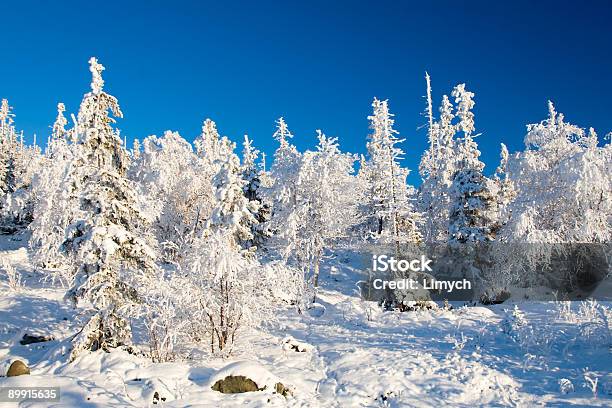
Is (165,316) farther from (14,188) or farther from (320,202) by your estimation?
(14,188)

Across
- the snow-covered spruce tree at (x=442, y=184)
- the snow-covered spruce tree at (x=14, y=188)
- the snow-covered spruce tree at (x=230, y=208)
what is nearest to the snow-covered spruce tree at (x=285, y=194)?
the snow-covered spruce tree at (x=230, y=208)

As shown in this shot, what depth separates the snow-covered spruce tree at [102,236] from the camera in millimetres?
14695

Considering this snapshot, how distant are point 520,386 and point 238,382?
27.8ft

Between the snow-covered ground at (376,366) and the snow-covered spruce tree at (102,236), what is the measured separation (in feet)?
3.80

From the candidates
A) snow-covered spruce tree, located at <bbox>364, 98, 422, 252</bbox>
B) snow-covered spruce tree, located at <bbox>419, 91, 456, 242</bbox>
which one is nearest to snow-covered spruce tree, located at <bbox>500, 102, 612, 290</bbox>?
snow-covered spruce tree, located at <bbox>364, 98, 422, 252</bbox>

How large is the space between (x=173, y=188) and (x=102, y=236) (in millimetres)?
22952

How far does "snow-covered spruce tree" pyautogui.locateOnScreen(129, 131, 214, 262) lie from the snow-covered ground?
51.5 feet

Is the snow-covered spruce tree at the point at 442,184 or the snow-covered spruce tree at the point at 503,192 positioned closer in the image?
the snow-covered spruce tree at the point at 503,192

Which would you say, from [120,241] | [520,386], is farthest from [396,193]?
[120,241]

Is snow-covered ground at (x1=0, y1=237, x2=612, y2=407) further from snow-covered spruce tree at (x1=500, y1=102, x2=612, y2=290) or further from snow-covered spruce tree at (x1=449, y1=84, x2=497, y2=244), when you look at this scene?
snow-covered spruce tree at (x1=449, y1=84, x2=497, y2=244)

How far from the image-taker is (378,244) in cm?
2692

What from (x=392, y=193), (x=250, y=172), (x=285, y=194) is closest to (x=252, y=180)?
(x=250, y=172)

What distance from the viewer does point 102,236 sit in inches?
584

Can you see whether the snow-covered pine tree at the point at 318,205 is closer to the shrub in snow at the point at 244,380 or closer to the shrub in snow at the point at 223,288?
the shrub in snow at the point at 223,288
